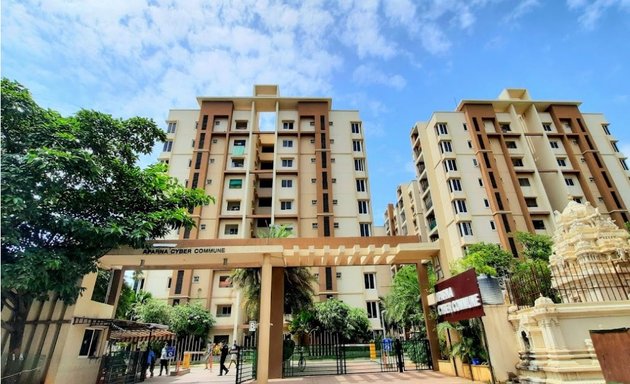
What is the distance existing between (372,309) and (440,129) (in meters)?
22.4

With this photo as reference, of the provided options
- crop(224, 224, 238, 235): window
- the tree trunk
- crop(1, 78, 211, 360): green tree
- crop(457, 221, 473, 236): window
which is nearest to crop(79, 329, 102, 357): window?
the tree trunk

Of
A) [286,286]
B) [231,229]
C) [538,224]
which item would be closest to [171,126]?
[231,229]

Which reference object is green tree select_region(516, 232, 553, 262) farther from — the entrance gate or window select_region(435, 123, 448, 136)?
the entrance gate

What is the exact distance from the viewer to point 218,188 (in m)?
35.7

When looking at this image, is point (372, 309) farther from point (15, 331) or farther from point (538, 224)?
point (15, 331)

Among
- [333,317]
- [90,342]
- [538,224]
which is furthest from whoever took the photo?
[538,224]

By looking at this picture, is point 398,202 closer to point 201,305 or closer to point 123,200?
point 201,305

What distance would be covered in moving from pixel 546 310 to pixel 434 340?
20.7 feet

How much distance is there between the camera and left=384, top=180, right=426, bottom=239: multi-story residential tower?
1986 inches

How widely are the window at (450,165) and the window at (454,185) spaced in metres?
1.45

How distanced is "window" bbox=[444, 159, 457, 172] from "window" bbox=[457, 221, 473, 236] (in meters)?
6.56

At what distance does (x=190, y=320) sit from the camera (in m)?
27.3

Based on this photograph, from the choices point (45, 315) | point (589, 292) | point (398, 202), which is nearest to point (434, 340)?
point (589, 292)

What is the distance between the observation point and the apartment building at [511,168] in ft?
110
